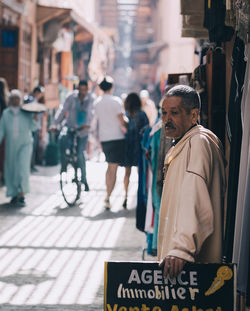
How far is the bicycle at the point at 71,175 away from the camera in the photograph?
11.0 meters

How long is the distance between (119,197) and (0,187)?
95.6 inches

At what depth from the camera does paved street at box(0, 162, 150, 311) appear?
5.56 meters

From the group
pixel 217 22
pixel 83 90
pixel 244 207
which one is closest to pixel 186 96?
pixel 244 207

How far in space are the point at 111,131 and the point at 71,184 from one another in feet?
3.71

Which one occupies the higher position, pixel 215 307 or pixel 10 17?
pixel 10 17

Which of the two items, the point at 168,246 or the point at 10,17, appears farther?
the point at 10,17

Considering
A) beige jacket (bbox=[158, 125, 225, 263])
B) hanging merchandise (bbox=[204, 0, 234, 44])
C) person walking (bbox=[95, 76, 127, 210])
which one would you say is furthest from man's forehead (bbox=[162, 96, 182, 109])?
person walking (bbox=[95, 76, 127, 210])

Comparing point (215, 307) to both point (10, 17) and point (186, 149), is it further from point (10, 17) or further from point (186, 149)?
point (10, 17)

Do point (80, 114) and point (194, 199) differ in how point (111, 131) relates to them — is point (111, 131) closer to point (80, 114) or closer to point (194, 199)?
point (80, 114)

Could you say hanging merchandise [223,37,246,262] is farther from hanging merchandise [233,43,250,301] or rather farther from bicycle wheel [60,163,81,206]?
bicycle wheel [60,163,81,206]

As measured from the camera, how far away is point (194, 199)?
3021 millimetres

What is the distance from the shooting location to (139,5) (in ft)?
198

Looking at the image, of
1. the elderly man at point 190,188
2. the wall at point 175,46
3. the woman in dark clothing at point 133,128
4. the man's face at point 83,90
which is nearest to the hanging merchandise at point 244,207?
the elderly man at point 190,188

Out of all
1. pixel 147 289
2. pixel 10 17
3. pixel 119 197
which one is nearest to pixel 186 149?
pixel 147 289
